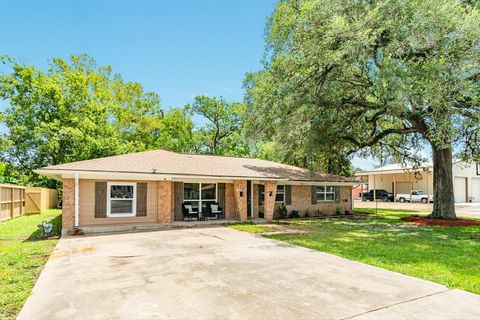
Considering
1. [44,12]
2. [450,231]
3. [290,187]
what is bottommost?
[450,231]

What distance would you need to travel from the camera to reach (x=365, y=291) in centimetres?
573

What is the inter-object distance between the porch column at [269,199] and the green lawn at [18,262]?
383 inches

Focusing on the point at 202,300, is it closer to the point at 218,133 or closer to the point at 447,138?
the point at 447,138

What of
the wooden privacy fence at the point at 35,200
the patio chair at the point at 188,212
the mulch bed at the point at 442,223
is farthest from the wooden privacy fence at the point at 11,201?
the mulch bed at the point at 442,223

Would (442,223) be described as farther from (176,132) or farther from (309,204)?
(176,132)

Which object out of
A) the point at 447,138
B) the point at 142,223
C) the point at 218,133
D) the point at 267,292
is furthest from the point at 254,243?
the point at 218,133

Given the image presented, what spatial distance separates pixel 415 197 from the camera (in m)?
36.3

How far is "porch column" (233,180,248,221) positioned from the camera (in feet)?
53.4

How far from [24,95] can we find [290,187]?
24.2 m

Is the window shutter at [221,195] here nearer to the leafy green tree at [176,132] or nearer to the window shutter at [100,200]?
the window shutter at [100,200]

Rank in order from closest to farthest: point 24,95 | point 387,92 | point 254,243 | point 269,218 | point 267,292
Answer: point 267,292 < point 254,243 < point 387,92 < point 269,218 < point 24,95

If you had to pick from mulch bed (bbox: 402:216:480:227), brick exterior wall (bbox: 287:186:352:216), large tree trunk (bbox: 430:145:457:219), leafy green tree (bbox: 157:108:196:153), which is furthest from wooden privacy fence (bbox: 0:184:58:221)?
large tree trunk (bbox: 430:145:457:219)

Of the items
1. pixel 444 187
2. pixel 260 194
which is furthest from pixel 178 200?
pixel 444 187

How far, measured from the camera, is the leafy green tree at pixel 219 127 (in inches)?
1379
